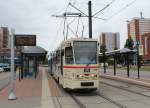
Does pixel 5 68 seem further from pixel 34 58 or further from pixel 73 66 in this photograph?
pixel 73 66

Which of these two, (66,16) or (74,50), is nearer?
(74,50)

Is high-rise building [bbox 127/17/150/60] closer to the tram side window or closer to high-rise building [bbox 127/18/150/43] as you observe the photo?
high-rise building [bbox 127/18/150/43]

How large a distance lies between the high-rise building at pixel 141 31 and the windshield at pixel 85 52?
10040cm

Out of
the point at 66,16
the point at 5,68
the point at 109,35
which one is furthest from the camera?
the point at 109,35

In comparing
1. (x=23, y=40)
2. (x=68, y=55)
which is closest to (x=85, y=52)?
(x=68, y=55)

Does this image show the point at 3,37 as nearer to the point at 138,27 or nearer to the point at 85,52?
the point at 138,27

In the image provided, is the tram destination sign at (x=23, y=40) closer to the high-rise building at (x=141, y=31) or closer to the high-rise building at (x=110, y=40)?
the high-rise building at (x=141, y=31)

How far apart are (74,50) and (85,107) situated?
5810mm

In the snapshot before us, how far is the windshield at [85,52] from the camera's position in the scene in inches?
778

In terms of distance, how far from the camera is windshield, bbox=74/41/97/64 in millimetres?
19766

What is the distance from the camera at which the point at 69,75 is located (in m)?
20.0

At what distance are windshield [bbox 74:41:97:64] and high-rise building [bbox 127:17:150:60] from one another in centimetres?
10040

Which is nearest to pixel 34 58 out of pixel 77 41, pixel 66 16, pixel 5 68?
pixel 66 16

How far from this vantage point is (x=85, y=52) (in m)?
20.0
